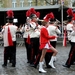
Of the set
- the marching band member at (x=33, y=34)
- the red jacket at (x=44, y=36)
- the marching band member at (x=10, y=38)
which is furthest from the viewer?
the marching band member at (x=33, y=34)

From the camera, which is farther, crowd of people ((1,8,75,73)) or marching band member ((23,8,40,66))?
marching band member ((23,8,40,66))

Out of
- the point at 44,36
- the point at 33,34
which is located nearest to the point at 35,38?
the point at 33,34

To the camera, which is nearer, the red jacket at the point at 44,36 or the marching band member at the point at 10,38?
the red jacket at the point at 44,36

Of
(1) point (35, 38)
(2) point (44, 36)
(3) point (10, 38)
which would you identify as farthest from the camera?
(1) point (35, 38)

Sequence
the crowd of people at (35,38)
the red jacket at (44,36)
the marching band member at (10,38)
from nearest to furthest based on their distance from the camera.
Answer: the red jacket at (44,36) < the crowd of people at (35,38) < the marching band member at (10,38)

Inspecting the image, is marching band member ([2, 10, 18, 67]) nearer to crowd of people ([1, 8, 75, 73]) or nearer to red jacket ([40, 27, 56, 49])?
crowd of people ([1, 8, 75, 73])

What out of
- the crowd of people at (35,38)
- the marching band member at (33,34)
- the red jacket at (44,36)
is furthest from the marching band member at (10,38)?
the red jacket at (44,36)

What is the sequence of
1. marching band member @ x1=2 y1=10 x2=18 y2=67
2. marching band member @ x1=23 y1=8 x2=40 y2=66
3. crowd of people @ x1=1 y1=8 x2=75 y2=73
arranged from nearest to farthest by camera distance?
crowd of people @ x1=1 y1=8 x2=75 y2=73
marching band member @ x1=2 y1=10 x2=18 y2=67
marching band member @ x1=23 y1=8 x2=40 y2=66

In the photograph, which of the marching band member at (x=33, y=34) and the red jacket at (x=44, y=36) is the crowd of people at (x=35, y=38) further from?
the red jacket at (x=44, y=36)

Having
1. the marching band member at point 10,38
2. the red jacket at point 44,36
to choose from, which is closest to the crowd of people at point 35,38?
the marching band member at point 10,38

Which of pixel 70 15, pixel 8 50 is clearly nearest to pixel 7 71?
pixel 8 50

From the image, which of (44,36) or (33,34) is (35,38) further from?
(44,36)

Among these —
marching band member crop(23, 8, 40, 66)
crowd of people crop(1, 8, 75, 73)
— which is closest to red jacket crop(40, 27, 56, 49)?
crowd of people crop(1, 8, 75, 73)

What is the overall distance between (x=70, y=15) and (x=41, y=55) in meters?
2.42
